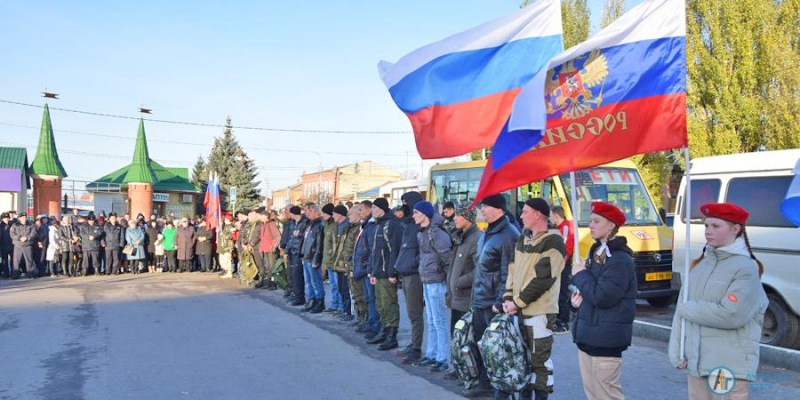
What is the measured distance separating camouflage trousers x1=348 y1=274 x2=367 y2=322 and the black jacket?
69.0 inches

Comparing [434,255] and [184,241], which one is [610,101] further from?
[184,241]

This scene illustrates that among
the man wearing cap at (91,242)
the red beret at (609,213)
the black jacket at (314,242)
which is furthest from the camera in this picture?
the man wearing cap at (91,242)

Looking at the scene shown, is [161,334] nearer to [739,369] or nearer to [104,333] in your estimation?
[104,333]

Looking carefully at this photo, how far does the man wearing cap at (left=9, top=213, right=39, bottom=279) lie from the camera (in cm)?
1878

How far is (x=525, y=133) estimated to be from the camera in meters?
4.67

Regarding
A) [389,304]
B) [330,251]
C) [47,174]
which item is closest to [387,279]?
[389,304]

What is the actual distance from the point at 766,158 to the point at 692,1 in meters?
18.7

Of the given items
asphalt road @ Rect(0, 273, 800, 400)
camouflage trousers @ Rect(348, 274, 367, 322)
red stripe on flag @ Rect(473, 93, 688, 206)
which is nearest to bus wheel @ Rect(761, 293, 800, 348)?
asphalt road @ Rect(0, 273, 800, 400)

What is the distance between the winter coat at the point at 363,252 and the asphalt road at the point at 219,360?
948mm

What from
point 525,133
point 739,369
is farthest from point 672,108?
point 739,369

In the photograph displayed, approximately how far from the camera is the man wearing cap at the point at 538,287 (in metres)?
5.12

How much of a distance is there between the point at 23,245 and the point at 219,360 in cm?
1422

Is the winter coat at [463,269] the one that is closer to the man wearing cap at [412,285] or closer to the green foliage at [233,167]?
the man wearing cap at [412,285]

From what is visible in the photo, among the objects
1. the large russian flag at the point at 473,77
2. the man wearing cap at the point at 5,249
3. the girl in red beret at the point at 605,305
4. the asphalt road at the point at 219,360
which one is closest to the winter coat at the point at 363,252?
the asphalt road at the point at 219,360
